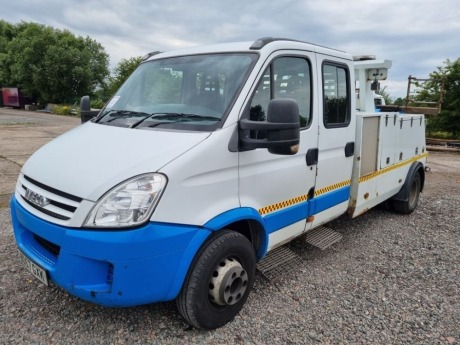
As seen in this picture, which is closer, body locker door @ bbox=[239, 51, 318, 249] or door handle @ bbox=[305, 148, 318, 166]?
body locker door @ bbox=[239, 51, 318, 249]

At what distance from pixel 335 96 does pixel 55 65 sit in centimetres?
3970

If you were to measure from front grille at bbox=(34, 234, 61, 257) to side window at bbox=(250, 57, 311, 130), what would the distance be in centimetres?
161

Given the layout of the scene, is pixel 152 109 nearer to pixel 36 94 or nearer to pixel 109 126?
pixel 109 126

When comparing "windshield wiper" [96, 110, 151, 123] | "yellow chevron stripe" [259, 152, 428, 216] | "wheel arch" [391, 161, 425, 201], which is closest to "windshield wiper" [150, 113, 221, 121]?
"windshield wiper" [96, 110, 151, 123]

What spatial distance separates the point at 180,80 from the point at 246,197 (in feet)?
3.98

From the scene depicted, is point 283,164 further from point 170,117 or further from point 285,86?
point 170,117

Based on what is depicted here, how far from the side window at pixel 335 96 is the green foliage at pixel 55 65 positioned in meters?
38.7

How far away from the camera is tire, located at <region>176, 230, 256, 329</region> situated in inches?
98.7

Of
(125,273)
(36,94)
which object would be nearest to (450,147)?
(125,273)

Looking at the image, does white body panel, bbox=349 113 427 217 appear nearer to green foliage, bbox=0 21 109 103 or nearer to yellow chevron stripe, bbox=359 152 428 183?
yellow chevron stripe, bbox=359 152 428 183

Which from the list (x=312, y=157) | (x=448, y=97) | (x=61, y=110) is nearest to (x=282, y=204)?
(x=312, y=157)

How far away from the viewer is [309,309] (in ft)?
10.1

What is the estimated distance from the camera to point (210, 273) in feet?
8.40

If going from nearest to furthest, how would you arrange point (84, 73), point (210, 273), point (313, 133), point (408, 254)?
point (210, 273), point (313, 133), point (408, 254), point (84, 73)
